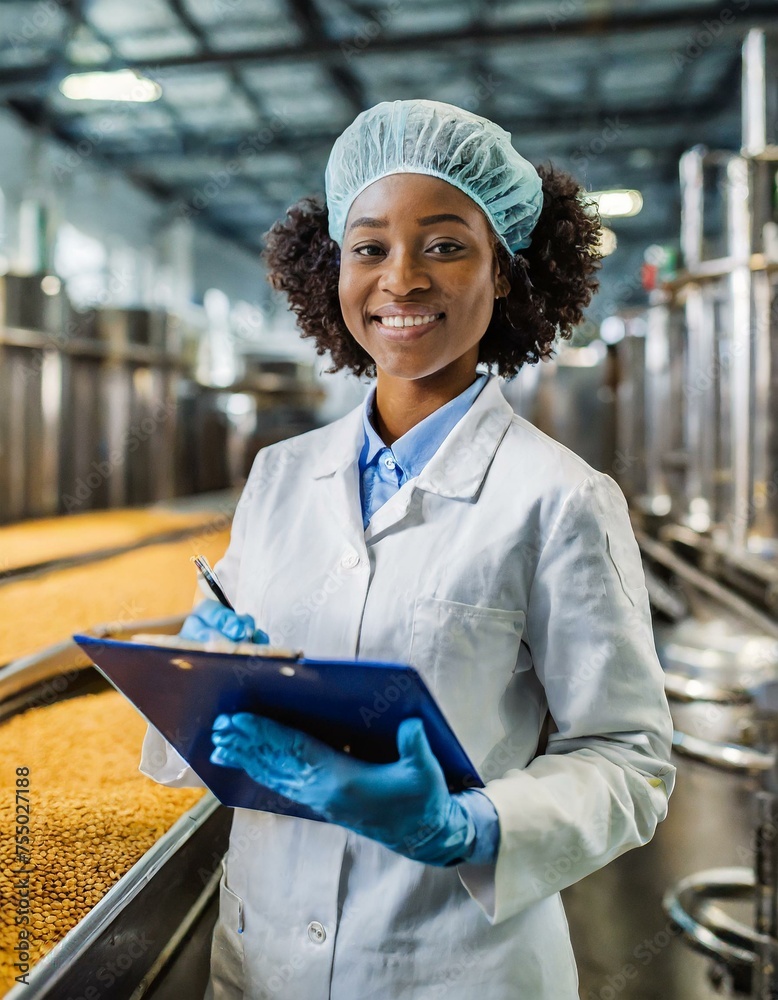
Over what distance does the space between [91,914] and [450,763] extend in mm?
549

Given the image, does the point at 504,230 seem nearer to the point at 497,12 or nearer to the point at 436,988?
the point at 436,988

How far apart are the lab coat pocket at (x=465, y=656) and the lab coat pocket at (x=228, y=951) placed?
38 centimetres

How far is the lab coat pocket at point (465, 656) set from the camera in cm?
82

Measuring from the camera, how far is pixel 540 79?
262 inches

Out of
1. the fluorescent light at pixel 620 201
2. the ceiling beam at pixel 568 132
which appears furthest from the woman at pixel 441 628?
the fluorescent light at pixel 620 201

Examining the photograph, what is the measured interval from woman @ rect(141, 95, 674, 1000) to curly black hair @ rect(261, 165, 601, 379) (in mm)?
32

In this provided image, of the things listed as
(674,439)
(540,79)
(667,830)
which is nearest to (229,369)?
(540,79)

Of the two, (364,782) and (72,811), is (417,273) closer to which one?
(364,782)

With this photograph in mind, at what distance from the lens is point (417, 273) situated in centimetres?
87

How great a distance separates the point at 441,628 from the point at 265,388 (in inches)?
259

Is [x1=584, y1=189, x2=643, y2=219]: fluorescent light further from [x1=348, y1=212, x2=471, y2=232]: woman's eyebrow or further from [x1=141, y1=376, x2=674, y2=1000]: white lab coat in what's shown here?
[x1=141, y1=376, x2=674, y2=1000]: white lab coat

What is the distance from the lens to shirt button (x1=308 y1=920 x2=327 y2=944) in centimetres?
87

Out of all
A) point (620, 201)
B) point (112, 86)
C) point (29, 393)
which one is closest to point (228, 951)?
point (29, 393)

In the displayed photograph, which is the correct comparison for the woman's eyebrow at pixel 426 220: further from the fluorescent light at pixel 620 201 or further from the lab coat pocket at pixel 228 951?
the fluorescent light at pixel 620 201
